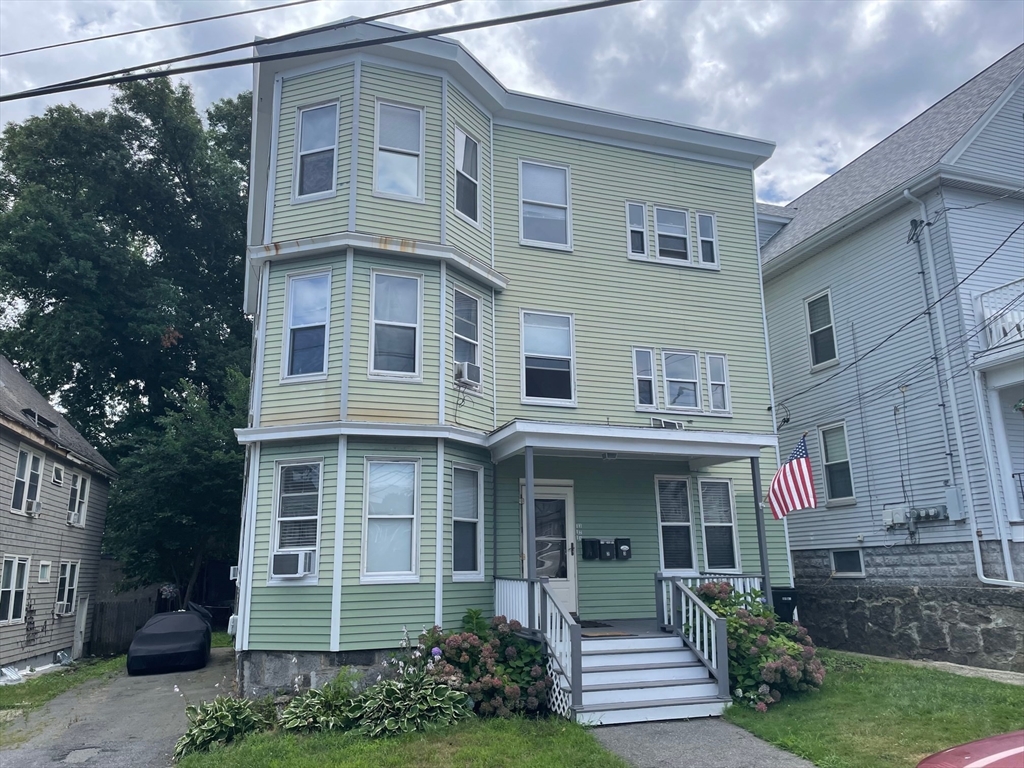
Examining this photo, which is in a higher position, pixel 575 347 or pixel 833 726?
pixel 575 347

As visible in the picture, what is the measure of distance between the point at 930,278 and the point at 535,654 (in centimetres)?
964

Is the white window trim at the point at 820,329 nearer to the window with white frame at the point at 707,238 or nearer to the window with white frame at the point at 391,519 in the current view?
the window with white frame at the point at 707,238

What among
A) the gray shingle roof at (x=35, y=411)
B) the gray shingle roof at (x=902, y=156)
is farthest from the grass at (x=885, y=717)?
the gray shingle roof at (x=35, y=411)

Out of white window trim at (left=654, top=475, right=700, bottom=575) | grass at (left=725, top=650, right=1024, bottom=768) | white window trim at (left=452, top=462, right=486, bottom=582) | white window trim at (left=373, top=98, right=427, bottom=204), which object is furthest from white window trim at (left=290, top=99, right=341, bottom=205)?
grass at (left=725, top=650, right=1024, bottom=768)

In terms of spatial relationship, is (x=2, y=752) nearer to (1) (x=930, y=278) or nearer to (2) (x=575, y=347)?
(2) (x=575, y=347)

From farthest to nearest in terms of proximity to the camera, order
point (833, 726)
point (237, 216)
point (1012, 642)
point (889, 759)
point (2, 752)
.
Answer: point (237, 216)
point (1012, 642)
point (2, 752)
point (833, 726)
point (889, 759)

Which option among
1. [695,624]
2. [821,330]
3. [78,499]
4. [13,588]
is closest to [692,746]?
[695,624]

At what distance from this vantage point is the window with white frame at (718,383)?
13.7 m

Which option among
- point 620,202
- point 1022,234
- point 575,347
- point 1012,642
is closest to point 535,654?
point 575,347

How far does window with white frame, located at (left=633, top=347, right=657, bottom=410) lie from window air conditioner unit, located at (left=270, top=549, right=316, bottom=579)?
235 inches

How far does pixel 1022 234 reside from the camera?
13961 millimetres

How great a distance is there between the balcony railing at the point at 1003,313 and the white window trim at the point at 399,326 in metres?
9.11

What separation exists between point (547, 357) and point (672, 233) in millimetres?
3681

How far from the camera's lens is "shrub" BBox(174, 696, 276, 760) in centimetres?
846
